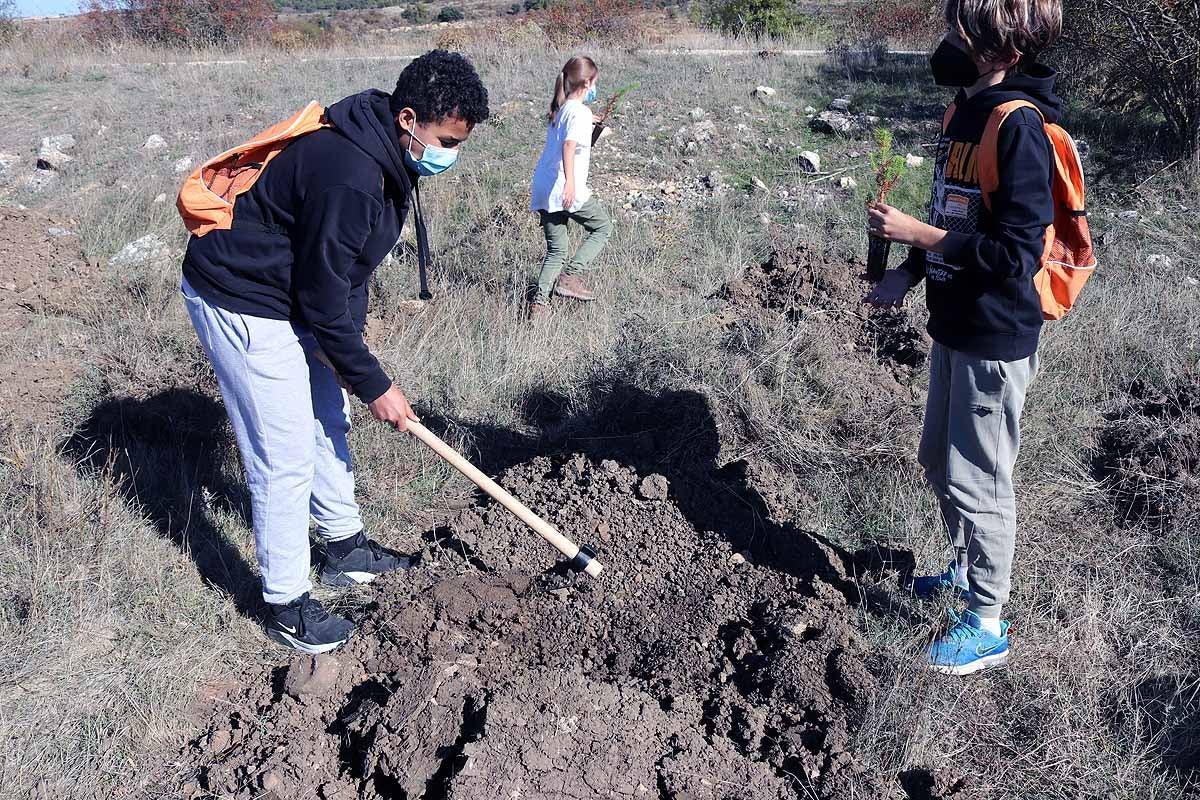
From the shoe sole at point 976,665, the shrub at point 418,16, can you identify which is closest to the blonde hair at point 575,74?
the shoe sole at point 976,665

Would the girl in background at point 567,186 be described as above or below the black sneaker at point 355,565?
above

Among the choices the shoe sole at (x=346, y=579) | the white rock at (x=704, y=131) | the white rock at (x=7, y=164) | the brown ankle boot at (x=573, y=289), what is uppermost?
the white rock at (x=704, y=131)

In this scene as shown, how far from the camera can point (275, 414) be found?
2803mm

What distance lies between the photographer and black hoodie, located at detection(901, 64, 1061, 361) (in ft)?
7.52

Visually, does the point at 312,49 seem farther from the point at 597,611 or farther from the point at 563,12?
the point at 597,611

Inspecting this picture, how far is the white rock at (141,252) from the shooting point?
6.62m

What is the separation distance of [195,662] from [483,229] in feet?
16.2

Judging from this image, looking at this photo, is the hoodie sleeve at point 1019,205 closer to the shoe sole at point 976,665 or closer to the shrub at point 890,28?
the shoe sole at point 976,665

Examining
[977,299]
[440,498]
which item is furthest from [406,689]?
[977,299]

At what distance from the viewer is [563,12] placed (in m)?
23.8

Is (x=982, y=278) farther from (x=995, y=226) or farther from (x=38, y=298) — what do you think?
(x=38, y=298)

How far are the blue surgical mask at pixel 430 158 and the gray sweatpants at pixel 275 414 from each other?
A: 0.66 metres

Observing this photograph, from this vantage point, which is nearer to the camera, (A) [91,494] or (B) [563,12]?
(A) [91,494]

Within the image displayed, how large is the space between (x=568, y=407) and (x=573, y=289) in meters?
1.70
